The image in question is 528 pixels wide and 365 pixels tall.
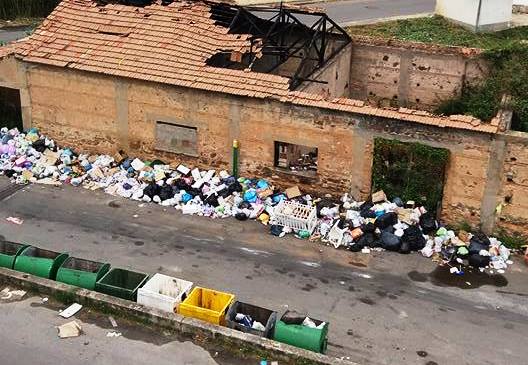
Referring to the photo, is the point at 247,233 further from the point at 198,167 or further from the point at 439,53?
the point at 439,53

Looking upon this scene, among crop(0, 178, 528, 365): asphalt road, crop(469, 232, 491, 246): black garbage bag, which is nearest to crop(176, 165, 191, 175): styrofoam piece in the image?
crop(0, 178, 528, 365): asphalt road

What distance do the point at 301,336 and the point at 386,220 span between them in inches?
221

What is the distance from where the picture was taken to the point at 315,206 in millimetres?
17328

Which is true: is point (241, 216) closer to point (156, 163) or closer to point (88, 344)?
point (156, 163)

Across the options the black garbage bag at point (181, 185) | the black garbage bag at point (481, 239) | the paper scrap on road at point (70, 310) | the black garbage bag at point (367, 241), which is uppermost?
the black garbage bag at point (181, 185)

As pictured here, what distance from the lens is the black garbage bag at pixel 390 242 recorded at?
15945 millimetres

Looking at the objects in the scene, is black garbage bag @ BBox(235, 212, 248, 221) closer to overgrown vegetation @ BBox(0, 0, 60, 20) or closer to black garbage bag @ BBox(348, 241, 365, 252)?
black garbage bag @ BBox(348, 241, 365, 252)

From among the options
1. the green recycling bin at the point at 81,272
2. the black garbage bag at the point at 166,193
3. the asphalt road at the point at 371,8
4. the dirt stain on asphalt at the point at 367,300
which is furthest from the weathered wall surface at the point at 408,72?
the green recycling bin at the point at 81,272

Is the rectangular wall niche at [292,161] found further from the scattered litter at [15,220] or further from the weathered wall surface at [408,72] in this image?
the scattered litter at [15,220]

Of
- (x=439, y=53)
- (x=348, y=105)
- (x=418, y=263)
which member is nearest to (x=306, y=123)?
(x=348, y=105)

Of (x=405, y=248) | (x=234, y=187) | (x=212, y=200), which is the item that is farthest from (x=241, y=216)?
(x=405, y=248)

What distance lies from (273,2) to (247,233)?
80.4 ft

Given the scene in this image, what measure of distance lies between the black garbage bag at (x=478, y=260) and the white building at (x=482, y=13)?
18.5 meters

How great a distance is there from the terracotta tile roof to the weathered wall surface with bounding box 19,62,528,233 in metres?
0.28
